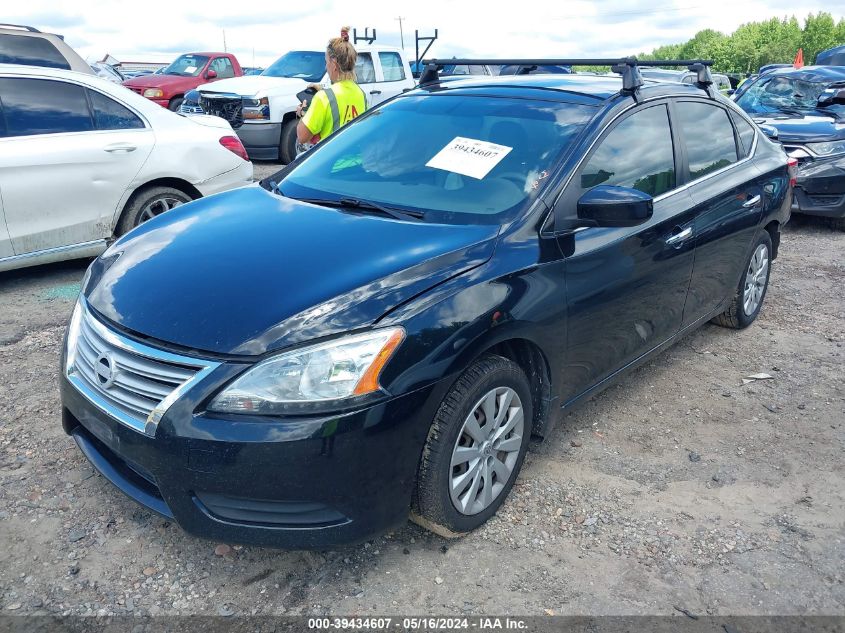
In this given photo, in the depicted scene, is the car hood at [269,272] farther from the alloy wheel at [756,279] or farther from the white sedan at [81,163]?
the alloy wheel at [756,279]

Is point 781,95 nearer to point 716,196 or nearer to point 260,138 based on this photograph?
point 716,196

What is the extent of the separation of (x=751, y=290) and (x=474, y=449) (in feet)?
10.6

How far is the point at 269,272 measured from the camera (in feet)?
8.68

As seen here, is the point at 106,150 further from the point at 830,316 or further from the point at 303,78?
the point at 303,78

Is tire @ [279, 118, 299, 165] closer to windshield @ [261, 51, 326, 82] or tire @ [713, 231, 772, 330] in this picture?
windshield @ [261, 51, 326, 82]

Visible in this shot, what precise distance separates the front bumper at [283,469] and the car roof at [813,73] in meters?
9.35

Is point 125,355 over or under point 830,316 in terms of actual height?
over

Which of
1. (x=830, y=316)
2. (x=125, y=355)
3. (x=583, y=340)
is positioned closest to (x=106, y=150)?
(x=125, y=355)

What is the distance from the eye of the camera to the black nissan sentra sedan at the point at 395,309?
2.31 meters

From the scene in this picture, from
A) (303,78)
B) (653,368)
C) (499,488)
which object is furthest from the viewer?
(303,78)

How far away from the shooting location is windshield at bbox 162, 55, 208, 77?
16969 mm

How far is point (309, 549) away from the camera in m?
2.42

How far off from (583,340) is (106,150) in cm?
415

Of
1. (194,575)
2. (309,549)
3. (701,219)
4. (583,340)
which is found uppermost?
(701,219)
